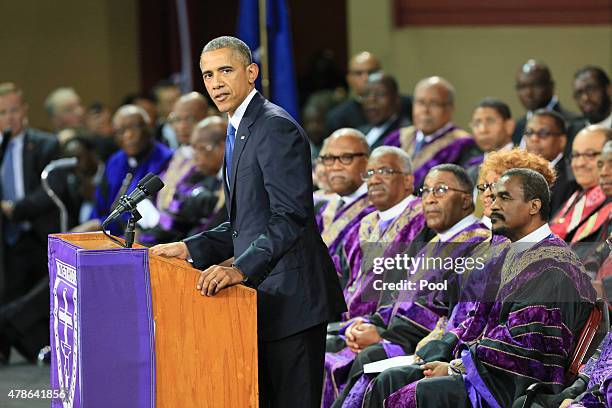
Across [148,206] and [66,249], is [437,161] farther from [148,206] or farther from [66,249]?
[66,249]

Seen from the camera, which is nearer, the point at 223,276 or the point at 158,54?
the point at 223,276

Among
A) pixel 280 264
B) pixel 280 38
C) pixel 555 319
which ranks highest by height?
pixel 280 38

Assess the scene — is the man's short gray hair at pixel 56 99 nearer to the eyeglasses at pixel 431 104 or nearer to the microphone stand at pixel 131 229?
the eyeglasses at pixel 431 104

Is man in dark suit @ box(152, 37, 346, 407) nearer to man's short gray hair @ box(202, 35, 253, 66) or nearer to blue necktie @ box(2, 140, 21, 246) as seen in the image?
man's short gray hair @ box(202, 35, 253, 66)

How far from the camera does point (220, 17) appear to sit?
1398cm

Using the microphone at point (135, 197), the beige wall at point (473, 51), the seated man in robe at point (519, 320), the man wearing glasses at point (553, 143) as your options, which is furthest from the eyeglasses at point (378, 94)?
the microphone at point (135, 197)

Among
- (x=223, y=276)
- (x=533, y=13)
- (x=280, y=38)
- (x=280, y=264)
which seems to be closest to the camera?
(x=223, y=276)

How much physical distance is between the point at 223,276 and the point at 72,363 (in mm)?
608

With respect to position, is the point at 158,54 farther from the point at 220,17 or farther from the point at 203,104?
the point at 203,104

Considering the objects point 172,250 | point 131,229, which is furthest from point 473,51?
point 131,229

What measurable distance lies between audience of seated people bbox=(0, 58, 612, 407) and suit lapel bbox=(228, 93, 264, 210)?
68 cm

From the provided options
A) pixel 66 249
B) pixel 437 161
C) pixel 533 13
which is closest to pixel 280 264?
pixel 66 249

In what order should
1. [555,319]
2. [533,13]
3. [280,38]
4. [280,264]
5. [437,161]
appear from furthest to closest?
[533,13] → [280,38] → [437,161] → [555,319] → [280,264]

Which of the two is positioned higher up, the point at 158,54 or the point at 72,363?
the point at 158,54
